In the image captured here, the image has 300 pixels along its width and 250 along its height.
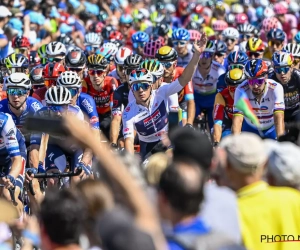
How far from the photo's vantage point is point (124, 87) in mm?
14211

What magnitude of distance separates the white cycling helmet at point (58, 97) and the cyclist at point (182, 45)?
705 centimetres

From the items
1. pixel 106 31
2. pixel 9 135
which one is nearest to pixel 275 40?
pixel 106 31

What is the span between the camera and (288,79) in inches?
551

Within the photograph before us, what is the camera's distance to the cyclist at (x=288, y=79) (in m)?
14.0

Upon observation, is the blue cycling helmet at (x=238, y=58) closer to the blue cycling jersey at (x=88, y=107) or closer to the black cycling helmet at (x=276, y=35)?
the black cycling helmet at (x=276, y=35)

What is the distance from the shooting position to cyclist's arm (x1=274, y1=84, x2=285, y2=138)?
12.2 m

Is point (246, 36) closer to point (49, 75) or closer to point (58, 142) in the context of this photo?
point (49, 75)

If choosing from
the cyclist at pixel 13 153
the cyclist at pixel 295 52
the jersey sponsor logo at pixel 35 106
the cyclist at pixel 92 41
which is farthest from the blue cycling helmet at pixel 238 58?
the cyclist at pixel 13 153

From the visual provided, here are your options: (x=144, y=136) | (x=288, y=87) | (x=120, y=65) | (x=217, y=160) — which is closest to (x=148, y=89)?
(x=144, y=136)

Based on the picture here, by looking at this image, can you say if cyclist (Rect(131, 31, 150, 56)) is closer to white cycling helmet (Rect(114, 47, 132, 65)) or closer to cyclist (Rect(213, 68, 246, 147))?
white cycling helmet (Rect(114, 47, 132, 65))

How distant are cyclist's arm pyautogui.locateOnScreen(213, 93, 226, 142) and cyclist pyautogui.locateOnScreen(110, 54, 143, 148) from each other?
4.14ft

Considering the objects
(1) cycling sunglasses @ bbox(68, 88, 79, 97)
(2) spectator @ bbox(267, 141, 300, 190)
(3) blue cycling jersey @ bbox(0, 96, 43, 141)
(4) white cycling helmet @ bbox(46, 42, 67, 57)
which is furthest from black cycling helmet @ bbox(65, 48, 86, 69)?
(2) spectator @ bbox(267, 141, 300, 190)

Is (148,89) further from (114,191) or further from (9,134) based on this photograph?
(114,191)

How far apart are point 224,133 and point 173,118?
5.90 meters
